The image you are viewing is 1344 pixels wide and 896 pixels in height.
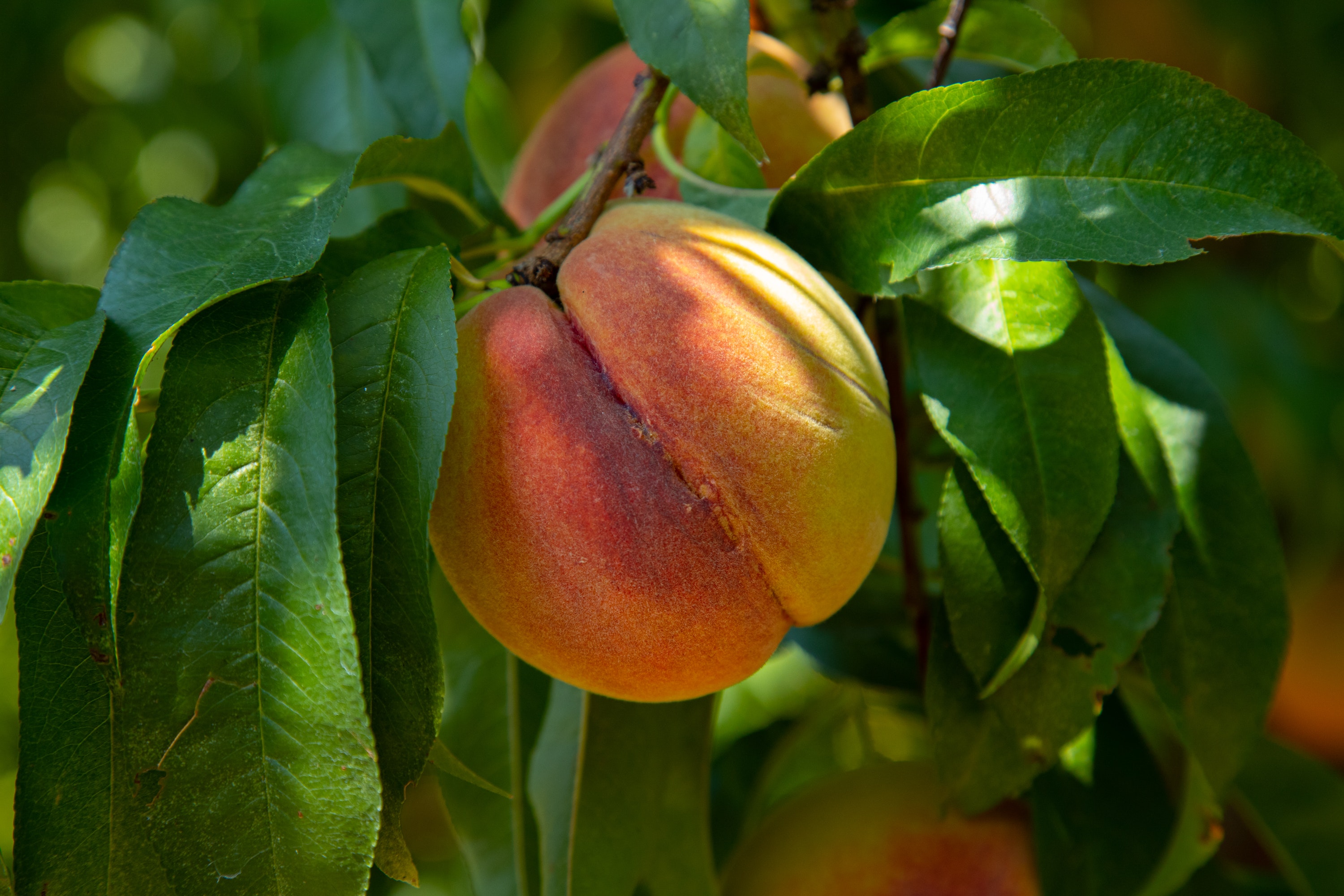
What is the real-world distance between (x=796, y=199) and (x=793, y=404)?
157 mm

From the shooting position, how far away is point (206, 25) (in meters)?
1.73

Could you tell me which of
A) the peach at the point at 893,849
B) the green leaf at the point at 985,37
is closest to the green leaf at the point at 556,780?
the peach at the point at 893,849

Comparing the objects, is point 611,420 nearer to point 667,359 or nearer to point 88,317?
point 667,359

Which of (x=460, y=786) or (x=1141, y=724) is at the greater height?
(x=460, y=786)

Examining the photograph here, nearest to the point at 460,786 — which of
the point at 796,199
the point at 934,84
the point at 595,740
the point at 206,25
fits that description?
the point at 595,740

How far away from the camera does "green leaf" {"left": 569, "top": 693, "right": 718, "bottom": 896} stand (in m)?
0.73

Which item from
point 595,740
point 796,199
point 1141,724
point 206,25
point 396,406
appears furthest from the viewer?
point 206,25

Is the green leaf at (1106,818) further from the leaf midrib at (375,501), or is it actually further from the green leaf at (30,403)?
the green leaf at (30,403)

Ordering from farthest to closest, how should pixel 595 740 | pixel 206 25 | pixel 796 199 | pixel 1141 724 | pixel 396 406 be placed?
pixel 206 25 → pixel 1141 724 → pixel 595 740 → pixel 796 199 → pixel 396 406

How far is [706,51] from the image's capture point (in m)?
0.55

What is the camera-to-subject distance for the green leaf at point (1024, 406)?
0.58 m

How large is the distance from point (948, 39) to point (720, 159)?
16 centimetres

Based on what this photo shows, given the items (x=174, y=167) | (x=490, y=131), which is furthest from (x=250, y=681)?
(x=174, y=167)

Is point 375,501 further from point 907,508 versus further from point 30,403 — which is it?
point 907,508
